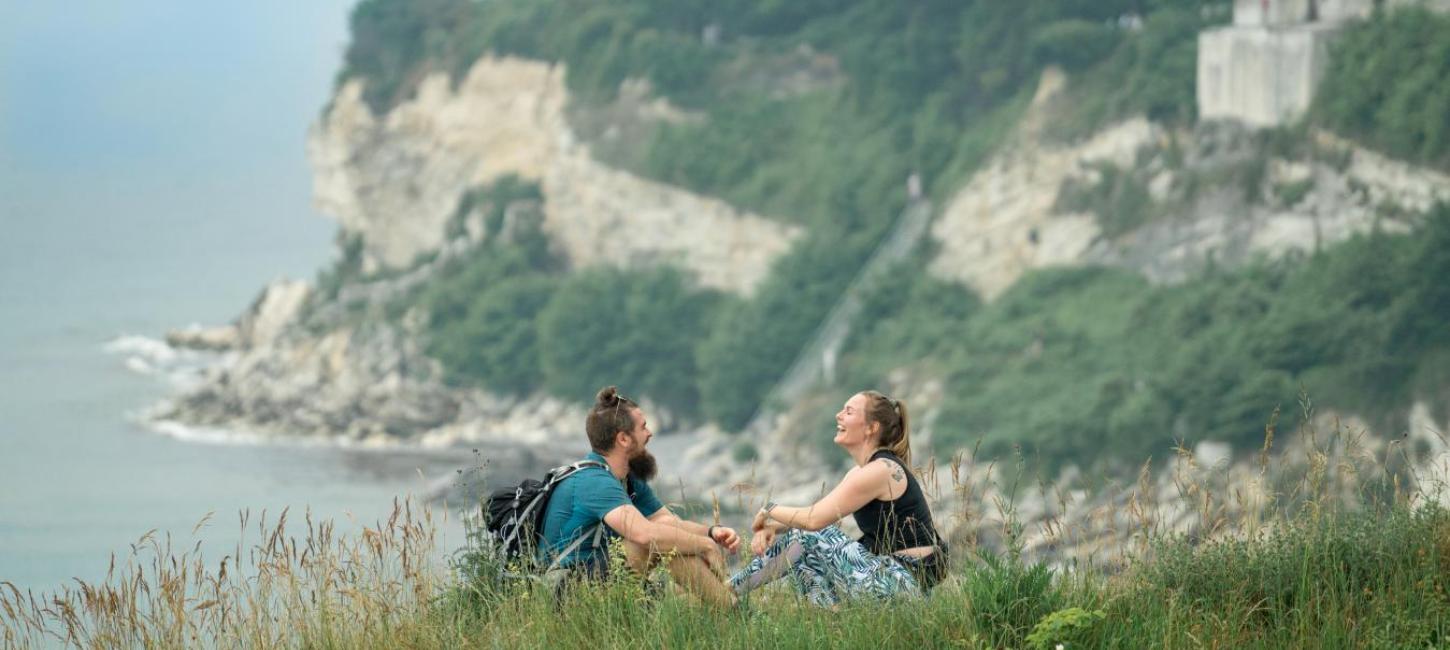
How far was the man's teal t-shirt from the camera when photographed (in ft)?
19.1

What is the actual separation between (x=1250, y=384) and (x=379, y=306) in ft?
85.6

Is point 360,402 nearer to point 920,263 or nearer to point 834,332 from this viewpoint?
point 834,332

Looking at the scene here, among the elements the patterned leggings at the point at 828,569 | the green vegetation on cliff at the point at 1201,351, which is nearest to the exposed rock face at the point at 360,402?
the green vegetation on cliff at the point at 1201,351

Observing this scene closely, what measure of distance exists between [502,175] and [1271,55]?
72.1ft

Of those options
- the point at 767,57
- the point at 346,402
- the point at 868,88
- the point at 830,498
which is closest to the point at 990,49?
the point at 868,88

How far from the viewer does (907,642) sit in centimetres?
511

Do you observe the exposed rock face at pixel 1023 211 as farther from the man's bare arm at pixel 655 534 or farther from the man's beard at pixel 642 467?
the man's bare arm at pixel 655 534

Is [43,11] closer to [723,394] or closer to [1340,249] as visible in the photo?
[723,394]

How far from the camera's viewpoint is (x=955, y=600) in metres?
5.26

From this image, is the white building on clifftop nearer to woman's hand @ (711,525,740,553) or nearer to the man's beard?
the man's beard

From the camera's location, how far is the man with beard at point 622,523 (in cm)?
571

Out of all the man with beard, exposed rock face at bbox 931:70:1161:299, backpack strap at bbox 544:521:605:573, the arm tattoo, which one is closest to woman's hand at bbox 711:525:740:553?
the man with beard

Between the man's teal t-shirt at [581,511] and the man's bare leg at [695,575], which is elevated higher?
the man's teal t-shirt at [581,511]

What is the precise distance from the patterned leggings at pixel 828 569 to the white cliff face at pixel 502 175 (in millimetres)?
38377
